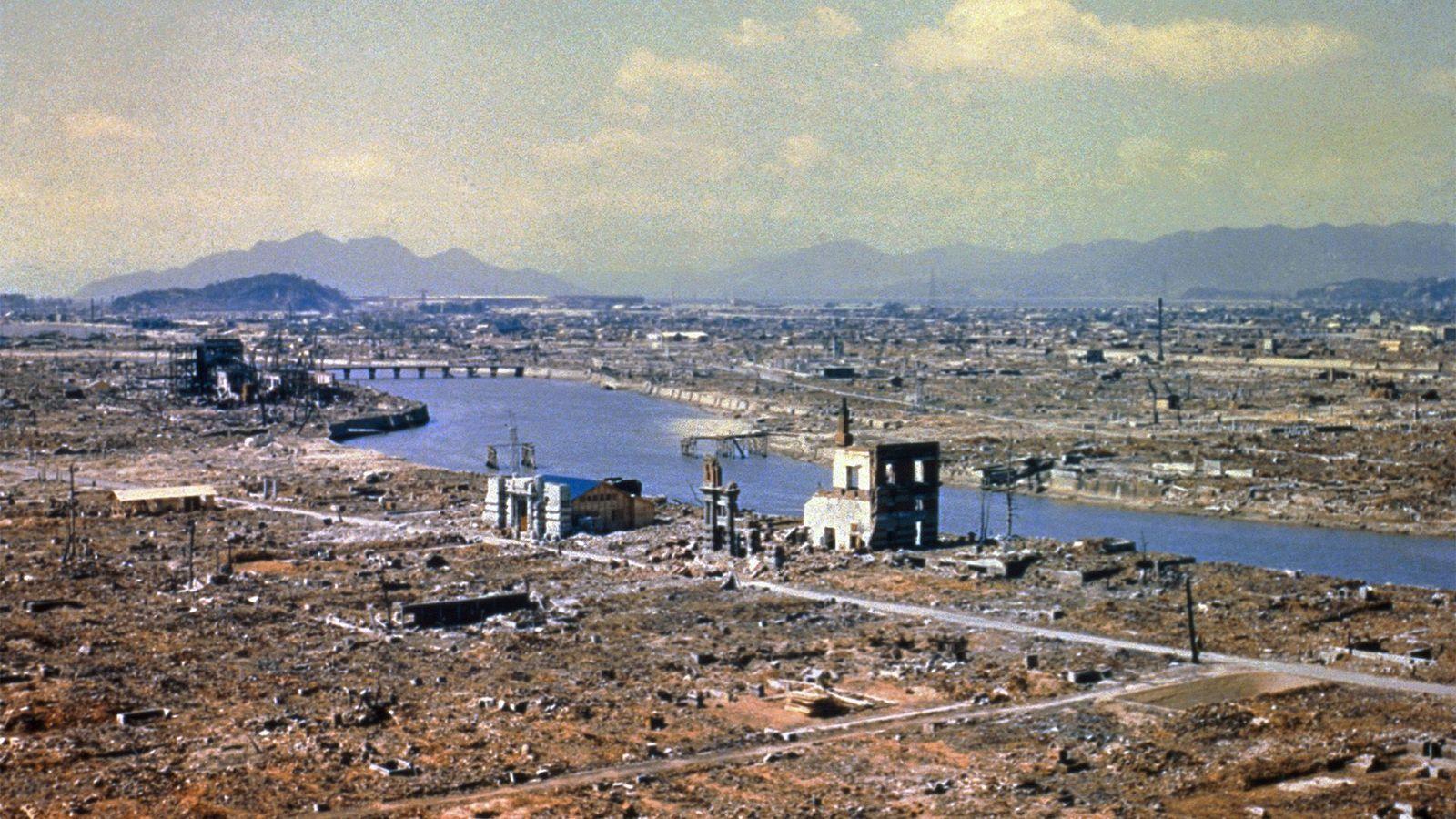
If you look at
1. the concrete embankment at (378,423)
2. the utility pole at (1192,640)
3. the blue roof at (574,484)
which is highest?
the blue roof at (574,484)

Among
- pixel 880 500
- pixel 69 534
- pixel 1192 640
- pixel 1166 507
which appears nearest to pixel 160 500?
pixel 69 534

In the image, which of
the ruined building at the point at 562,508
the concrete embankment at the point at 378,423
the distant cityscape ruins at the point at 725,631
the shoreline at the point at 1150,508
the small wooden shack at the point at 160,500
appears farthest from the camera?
the concrete embankment at the point at 378,423

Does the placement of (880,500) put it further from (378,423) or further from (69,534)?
(378,423)

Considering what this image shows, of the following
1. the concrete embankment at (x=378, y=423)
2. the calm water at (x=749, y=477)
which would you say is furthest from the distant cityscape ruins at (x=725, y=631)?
the concrete embankment at (x=378, y=423)

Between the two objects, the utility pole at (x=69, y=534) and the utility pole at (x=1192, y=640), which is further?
the utility pole at (x=69, y=534)

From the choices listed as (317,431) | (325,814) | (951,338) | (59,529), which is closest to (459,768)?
(325,814)

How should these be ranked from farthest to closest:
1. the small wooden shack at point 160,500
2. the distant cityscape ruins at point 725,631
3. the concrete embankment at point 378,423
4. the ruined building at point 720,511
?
1. the concrete embankment at point 378,423
2. the small wooden shack at point 160,500
3. the ruined building at point 720,511
4. the distant cityscape ruins at point 725,631

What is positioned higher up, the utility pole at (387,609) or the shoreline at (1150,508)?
the utility pole at (387,609)

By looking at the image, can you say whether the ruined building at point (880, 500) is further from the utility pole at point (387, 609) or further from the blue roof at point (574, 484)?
the utility pole at point (387, 609)
